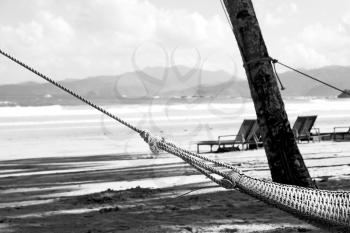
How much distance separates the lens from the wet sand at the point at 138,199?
5.93 meters

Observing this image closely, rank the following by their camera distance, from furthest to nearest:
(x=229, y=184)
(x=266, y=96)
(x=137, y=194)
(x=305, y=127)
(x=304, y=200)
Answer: (x=305, y=127)
(x=137, y=194)
(x=266, y=96)
(x=229, y=184)
(x=304, y=200)

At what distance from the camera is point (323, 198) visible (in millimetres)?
3938

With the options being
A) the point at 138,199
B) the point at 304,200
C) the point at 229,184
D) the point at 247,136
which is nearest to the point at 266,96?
the point at 229,184

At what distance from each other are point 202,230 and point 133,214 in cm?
113

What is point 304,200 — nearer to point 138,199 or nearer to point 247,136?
point 138,199

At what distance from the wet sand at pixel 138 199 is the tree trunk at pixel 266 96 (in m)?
0.58

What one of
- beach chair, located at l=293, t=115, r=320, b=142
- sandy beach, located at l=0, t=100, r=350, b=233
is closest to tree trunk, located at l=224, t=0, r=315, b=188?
sandy beach, located at l=0, t=100, r=350, b=233

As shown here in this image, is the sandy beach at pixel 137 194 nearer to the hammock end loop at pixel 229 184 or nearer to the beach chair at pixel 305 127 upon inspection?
the beach chair at pixel 305 127

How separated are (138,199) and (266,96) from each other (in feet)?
8.41

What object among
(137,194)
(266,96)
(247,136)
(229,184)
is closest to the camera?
(229,184)

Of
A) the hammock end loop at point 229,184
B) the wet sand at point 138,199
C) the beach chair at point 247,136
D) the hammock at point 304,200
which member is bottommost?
the wet sand at point 138,199

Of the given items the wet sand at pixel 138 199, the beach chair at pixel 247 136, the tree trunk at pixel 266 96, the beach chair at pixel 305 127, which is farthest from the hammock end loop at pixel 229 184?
the beach chair at pixel 305 127

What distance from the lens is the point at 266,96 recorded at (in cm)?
579

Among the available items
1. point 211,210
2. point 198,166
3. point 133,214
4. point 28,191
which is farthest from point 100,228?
point 28,191
